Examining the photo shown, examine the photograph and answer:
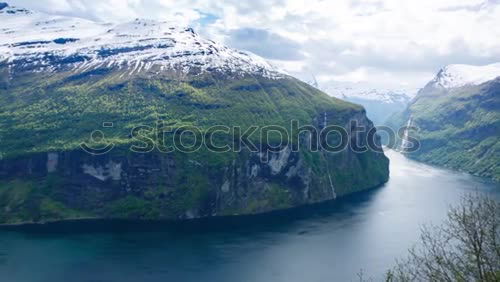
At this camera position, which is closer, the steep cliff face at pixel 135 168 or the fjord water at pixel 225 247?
the fjord water at pixel 225 247

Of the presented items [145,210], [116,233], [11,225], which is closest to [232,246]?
[116,233]

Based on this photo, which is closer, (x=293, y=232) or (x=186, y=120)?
(x=293, y=232)

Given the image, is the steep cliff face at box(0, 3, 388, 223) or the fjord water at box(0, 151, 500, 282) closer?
the fjord water at box(0, 151, 500, 282)

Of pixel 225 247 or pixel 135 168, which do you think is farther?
pixel 135 168

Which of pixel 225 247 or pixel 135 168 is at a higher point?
pixel 135 168

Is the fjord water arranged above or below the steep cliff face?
below

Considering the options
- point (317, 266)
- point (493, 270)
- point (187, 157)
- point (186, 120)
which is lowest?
point (317, 266)

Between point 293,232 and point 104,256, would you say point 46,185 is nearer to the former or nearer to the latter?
point 104,256

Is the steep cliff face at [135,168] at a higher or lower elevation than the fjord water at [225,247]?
higher
